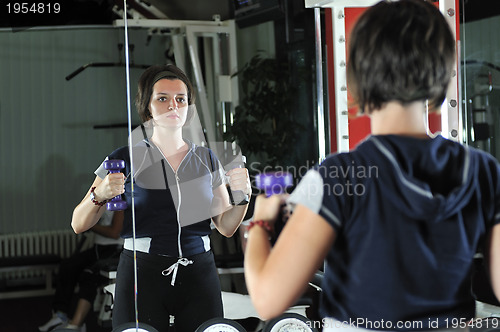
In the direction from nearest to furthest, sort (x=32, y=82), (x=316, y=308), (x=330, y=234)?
(x=330, y=234), (x=32, y=82), (x=316, y=308)

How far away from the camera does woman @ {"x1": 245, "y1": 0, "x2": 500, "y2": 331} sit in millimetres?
949

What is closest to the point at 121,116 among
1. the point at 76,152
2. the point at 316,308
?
the point at 76,152

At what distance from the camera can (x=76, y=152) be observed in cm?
216

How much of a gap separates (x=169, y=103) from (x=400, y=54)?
1.22 meters

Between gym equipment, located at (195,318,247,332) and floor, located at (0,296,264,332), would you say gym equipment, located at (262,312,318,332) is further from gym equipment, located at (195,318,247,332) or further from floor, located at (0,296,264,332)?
floor, located at (0,296,264,332)

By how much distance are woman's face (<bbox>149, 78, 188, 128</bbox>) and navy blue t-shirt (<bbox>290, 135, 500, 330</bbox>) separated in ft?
3.79

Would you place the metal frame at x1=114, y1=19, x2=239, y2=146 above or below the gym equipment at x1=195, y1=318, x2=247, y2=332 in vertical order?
above

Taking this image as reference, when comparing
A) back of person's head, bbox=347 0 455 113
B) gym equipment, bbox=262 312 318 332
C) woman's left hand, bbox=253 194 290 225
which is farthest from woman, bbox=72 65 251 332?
back of person's head, bbox=347 0 455 113

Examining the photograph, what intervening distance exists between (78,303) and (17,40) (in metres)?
0.99

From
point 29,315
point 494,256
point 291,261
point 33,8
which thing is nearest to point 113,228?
point 29,315

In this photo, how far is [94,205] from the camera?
214 cm

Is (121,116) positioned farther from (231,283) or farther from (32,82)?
(231,283)

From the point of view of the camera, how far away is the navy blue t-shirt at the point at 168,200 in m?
2.08

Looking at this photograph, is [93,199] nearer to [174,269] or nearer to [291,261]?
[174,269]
